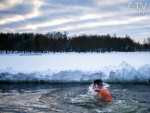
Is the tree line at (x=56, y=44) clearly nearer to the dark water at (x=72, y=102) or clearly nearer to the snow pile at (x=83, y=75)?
the snow pile at (x=83, y=75)

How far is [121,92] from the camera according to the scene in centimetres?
1211

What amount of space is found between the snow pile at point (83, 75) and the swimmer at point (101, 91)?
200 inches

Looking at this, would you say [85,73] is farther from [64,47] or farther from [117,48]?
[117,48]

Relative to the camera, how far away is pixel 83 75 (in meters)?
16.1

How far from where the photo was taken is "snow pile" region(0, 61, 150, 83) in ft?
51.5

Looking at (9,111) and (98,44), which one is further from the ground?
(98,44)

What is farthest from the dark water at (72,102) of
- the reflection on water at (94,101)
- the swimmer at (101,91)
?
the swimmer at (101,91)

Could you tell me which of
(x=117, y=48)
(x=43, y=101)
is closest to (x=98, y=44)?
(x=117, y=48)

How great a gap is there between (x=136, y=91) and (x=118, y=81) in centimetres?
334

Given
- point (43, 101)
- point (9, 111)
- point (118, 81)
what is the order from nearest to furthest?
point (9, 111) < point (43, 101) < point (118, 81)

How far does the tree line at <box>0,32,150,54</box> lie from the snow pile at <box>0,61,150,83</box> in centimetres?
7314

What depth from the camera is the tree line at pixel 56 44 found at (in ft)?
309

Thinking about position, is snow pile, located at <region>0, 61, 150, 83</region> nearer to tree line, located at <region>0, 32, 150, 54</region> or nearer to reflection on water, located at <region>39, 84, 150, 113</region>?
reflection on water, located at <region>39, 84, 150, 113</region>

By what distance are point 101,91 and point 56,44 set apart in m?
93.1
